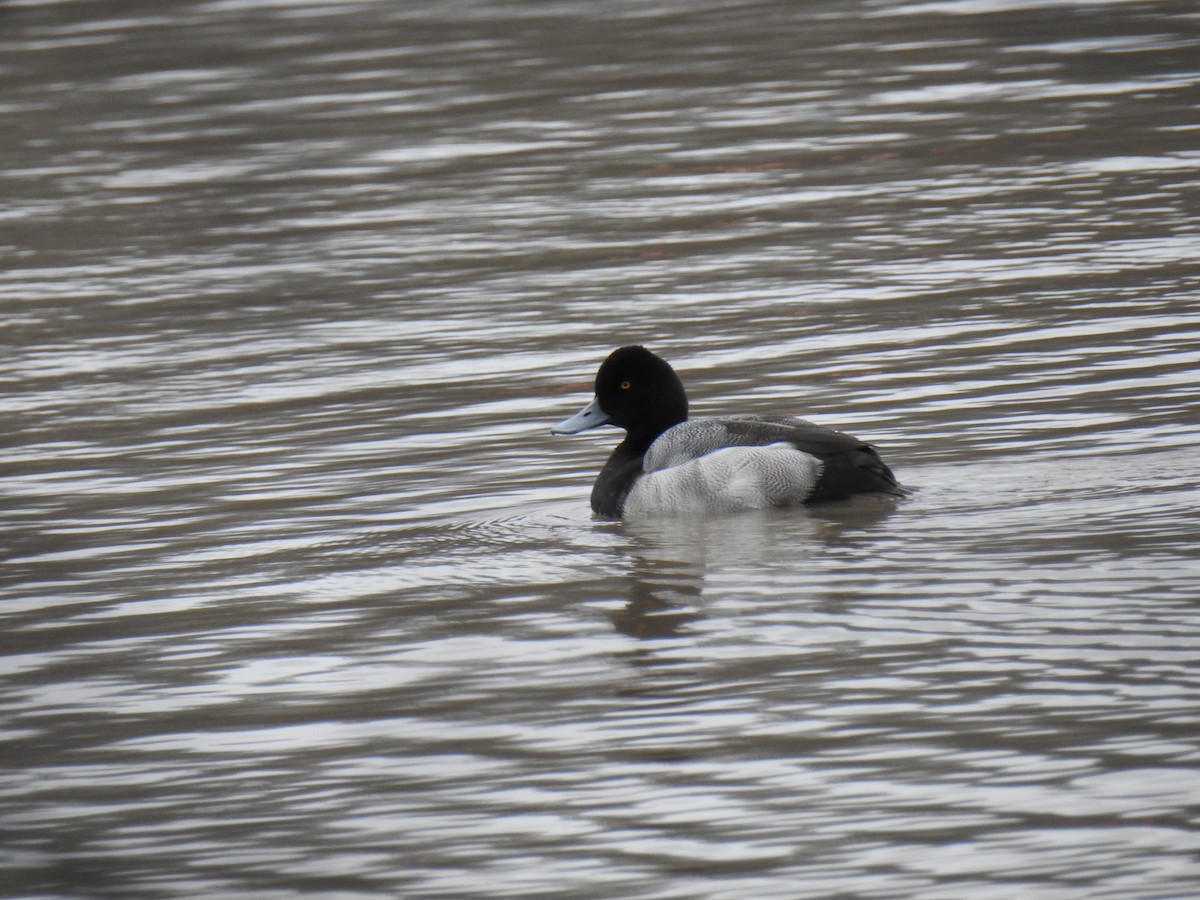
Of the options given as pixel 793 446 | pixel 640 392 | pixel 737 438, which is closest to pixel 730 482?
pixel 737 438

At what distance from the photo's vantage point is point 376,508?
1000cm

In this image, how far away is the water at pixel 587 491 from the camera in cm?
590

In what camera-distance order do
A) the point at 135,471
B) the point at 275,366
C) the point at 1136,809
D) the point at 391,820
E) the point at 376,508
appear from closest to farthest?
the point at 1136,809, the point at 391,820, the point at 376,508, the point at 135,471, the point at 275,366

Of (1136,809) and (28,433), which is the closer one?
(1136,809)

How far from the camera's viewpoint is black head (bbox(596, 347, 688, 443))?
10.3 meters

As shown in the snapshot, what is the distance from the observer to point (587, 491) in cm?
1028

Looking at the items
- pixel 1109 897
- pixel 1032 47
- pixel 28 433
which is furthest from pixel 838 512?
pixel 1032 47

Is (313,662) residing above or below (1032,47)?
below

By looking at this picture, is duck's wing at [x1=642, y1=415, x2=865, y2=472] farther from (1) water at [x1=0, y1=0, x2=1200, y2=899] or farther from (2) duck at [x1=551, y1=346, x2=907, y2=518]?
(1) water at [x1=0, y1=0, x2=1200, y2=899]

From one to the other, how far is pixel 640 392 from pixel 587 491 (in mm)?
522

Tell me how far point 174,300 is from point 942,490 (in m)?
7.68

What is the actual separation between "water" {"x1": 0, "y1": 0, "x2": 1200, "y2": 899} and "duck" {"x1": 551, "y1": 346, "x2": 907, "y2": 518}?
0.46 feet

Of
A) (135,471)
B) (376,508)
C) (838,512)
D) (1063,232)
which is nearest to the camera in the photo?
(838,512)

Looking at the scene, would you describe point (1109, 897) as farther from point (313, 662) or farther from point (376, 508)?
point (376, 508)
